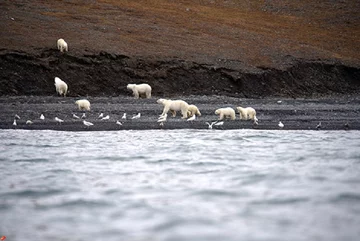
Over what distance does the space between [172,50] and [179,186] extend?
20.8m

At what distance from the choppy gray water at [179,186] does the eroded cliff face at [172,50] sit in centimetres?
1115

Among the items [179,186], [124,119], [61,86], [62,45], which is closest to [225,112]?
[124,119]

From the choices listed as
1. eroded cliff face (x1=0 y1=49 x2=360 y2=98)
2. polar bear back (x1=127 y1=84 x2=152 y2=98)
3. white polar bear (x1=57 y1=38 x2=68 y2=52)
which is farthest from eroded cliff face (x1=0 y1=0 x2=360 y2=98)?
polar bear back (x1=127 y1=84 x2=152 y2=98)

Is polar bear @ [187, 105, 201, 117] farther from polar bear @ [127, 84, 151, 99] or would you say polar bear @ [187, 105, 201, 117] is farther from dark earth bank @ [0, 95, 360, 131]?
polar bear @ [127, 84, 151, 99]

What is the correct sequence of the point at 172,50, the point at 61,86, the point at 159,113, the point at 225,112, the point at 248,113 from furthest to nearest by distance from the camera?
the point at 172,50, the point at 61,86, the point at 159,113, the point at 248,113, the point at 225,112

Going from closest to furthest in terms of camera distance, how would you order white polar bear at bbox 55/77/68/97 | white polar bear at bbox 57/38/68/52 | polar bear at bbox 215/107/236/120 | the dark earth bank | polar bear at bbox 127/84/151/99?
the dark earth bank < polar bear at bbox 215/107/236/120 < white polar bear at bbox 55/77/68/97 < polar bear at bbox 127/84/151/99 < white polar bear at bbox 57/38/68/52

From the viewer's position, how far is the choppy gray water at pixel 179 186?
25.6 ft

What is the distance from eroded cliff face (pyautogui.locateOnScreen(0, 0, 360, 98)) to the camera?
89.5 feet

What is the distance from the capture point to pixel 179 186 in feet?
33.9

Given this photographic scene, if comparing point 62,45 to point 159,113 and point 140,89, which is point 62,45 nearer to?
point 140,89

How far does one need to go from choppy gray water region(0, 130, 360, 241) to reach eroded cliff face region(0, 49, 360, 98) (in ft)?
33.4

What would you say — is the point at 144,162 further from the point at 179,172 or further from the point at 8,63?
the point at 8,63

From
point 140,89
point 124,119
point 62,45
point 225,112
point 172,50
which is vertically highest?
point 62,45

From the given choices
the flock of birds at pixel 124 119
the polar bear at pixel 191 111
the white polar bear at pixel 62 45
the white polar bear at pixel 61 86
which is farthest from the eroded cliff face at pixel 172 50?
the polar bear at pixel 191 111
